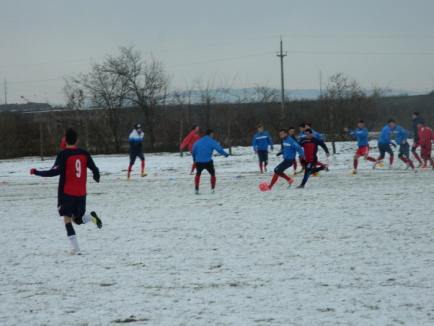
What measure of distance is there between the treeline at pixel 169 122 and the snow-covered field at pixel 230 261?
97.4 feet

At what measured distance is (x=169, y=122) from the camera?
48375 millimetres

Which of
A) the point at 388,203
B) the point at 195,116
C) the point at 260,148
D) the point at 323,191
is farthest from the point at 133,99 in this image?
the point at 388,203

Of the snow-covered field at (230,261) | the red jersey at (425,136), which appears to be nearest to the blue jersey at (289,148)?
the snow-covered field at (230,261)

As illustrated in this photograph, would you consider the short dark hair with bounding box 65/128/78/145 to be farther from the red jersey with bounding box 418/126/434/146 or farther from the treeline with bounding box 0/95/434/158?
the treeline with bounding box 0/95/434/158

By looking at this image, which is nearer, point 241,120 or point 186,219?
point 186,219

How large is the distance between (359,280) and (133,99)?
45483 millimetres

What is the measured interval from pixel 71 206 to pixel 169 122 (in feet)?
128

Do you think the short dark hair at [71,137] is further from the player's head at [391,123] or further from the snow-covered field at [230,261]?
Result: the player's head at [391,123]

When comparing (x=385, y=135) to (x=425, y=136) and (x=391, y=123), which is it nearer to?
(x=391, y=123)

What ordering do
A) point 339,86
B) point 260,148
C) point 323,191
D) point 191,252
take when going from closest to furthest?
point 191,252
point 323,191
point 260,148
point 339,86

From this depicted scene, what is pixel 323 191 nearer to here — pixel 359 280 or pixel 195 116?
pixel 359 280

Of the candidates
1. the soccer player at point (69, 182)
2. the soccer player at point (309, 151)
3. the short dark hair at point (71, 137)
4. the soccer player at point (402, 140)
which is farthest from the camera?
the soccer player at point (402, 140)

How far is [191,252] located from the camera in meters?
9.05

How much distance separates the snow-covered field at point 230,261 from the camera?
6086 millimetres
